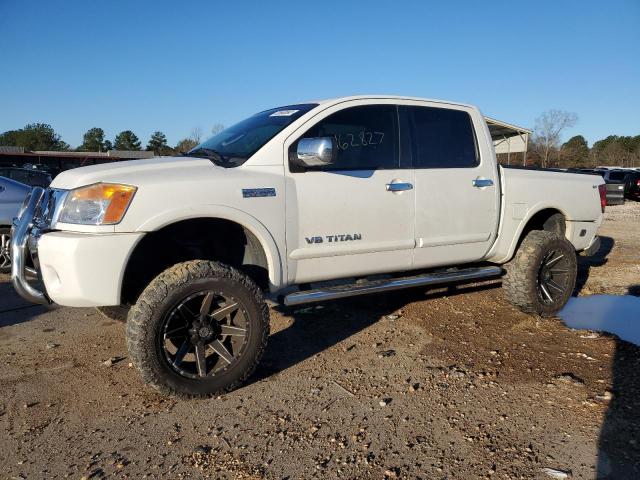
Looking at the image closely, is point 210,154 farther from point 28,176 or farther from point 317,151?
point 28,176

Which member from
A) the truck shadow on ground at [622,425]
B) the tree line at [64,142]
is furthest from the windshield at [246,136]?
the tree line at [64,142]

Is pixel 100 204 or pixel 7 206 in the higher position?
pixel 100 204

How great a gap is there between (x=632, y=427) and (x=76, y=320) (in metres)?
4.63

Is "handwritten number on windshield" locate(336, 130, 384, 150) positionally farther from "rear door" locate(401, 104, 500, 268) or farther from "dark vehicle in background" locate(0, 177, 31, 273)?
"dark vehicle in background" locate(0, 177, 31, 273)

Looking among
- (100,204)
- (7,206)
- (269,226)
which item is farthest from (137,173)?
(7,206)

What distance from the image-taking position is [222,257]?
3.89m

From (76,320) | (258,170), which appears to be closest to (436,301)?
(258,170)

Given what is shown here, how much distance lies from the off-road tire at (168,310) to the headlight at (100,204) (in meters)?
0.49

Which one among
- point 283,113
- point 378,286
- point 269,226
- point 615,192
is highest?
point 283,113

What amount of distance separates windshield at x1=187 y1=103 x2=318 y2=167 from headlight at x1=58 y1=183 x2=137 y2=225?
2.50 ft

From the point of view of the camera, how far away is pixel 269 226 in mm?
3492

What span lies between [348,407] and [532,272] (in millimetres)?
2633

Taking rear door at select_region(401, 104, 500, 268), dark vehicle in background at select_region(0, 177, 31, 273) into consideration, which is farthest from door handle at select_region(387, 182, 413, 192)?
dark vehicle in background at select_region(0, 177, 31, 273)

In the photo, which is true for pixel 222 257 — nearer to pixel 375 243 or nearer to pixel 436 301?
pixel 375 243
